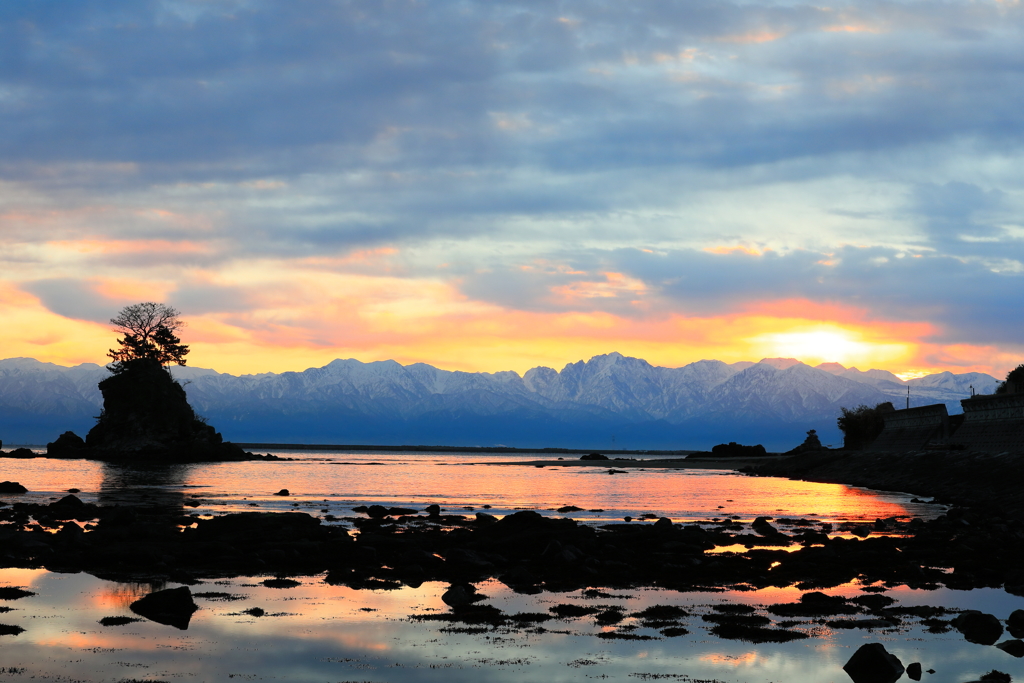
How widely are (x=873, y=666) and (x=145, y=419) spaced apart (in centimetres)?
15027

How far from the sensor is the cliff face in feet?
484

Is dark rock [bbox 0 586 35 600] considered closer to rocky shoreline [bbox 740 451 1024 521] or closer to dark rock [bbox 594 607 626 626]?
dark rock [bbox 594 607 626 626]

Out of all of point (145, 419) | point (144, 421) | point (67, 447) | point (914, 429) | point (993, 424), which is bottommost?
point (67, 447)

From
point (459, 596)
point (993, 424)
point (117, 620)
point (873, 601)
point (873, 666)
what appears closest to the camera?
point (873, 666)

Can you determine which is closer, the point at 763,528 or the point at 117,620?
the point at 117,620

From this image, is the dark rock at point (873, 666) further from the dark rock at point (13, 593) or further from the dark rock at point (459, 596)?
the dark rock at point (13, 593)

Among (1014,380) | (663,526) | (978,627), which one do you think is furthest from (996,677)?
(1014,380)

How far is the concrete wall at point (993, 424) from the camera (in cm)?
6756

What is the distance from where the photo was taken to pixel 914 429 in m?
98.1

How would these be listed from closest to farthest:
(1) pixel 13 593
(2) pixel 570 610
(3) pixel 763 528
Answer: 1. (2) pixel 570 610
2. (1) pixel 13 593
3. (3) pixel 763 528

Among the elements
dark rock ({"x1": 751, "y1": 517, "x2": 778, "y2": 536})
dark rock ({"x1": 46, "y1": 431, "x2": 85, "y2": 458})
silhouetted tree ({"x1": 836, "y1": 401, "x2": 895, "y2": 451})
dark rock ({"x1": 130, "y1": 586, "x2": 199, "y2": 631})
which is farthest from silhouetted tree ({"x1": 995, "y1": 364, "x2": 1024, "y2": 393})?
dark rock ({"x1": 46, "y1": 431, "x2": 85, "y2": 458})

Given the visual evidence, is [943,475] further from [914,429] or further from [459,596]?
[459,596]

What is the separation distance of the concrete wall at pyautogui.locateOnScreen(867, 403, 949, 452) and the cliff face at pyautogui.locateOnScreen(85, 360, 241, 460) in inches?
4347

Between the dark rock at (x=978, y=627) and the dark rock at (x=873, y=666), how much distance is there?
4.35 metres
